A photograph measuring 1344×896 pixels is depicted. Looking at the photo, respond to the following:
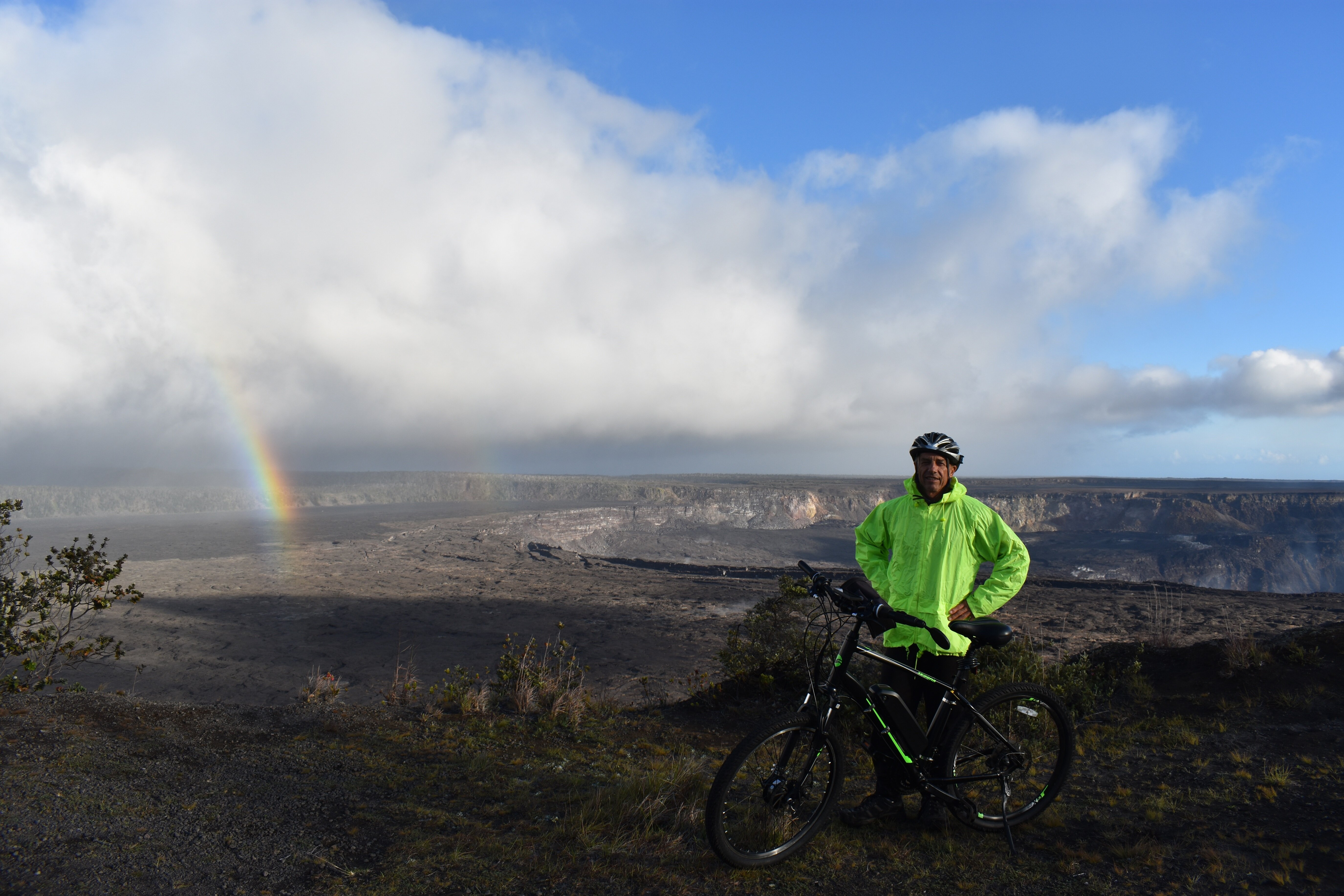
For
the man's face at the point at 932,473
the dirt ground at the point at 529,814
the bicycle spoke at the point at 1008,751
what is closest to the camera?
the dirt ground at the point at 529,814

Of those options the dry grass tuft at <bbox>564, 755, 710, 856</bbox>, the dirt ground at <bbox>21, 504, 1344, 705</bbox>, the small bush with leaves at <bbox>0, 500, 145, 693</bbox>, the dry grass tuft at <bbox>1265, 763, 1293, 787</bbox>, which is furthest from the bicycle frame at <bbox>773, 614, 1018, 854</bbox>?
the small bush with leaves at <bbox>0, 500, 145, 693</bbox>

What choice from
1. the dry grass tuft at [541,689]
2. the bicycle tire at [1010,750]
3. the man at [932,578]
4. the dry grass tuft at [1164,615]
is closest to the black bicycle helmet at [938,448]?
the man at [932,578]

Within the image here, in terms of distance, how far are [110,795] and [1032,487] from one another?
83414 mm

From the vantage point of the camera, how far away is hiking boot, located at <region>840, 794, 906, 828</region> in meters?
3.43

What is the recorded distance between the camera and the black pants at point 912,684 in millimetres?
3354

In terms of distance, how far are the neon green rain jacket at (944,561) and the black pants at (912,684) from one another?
7cm

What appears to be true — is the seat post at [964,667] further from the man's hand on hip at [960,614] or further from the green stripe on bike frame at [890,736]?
the green stripe on bike frame at [890,736]

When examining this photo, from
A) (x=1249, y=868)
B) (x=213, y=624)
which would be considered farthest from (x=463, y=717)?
(x=213, y=624)

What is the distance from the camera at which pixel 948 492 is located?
3.40 m

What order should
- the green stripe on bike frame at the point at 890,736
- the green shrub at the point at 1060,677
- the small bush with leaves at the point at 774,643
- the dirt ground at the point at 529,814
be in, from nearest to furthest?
the dirt ground at the point at 529,814 → the green stripe on bike frame at the point at 890,736 → the green shrub at the point at 1060,677 → the small bush with leaves at the point at 774,643

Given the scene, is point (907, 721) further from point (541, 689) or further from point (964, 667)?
point (541, 689)

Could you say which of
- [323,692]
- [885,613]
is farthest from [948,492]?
[323,692]

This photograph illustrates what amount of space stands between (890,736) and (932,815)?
583 millimetres

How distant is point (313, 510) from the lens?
62406 millimetres
